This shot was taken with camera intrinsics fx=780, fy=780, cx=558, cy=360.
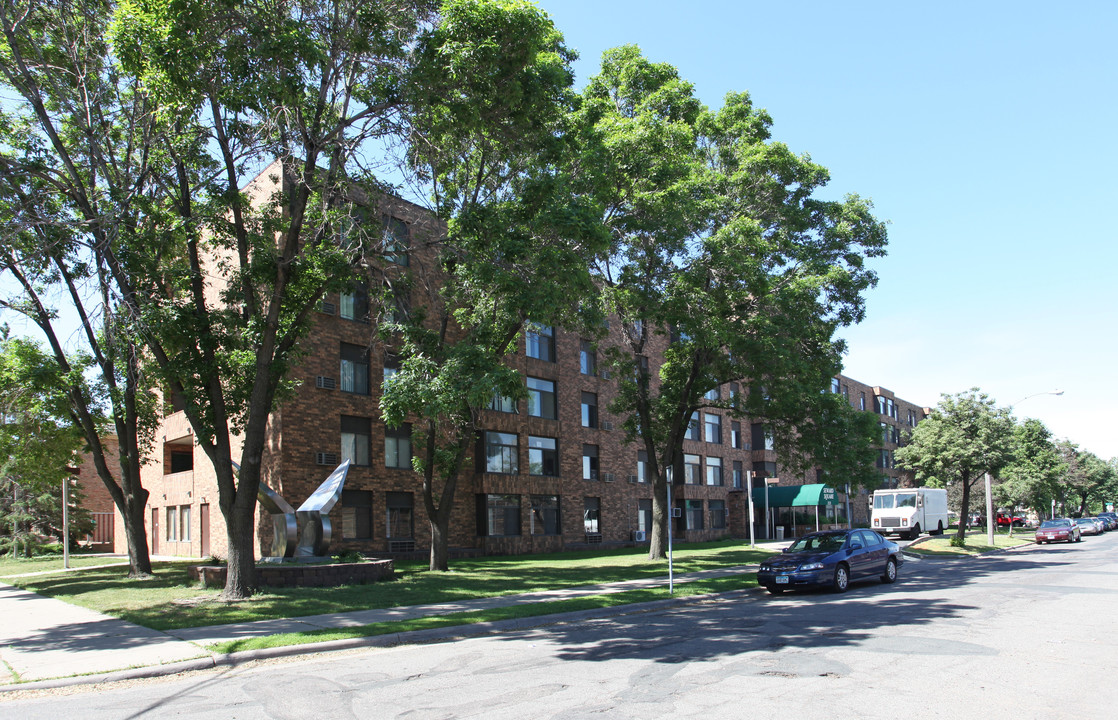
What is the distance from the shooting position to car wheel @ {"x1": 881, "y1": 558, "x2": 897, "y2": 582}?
19.1m

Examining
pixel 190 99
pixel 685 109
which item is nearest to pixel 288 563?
pixel 190 99

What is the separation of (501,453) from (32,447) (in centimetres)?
1706

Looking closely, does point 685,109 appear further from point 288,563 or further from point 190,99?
point 288,563

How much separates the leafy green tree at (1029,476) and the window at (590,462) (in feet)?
82.9

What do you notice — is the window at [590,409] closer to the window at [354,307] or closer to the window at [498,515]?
the window at [498,515]

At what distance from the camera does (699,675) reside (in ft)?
28.0

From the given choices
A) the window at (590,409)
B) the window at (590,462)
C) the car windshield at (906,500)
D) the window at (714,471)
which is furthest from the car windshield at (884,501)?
the window at (590,409)

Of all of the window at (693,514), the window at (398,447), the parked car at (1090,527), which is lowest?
the parked car at (1090,527)

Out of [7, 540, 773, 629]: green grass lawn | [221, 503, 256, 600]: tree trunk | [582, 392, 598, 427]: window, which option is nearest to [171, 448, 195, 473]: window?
[7, 540, 773, 629]: green grass lawn

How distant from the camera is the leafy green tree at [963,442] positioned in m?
33.4

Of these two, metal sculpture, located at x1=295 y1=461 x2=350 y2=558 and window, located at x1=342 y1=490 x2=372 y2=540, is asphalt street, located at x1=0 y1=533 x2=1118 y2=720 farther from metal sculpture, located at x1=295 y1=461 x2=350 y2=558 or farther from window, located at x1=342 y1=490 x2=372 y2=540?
window, located at x1=342 y1=490 x2=372 y2=540

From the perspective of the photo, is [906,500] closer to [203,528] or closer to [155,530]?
[203,528]

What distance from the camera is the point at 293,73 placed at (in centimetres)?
1416

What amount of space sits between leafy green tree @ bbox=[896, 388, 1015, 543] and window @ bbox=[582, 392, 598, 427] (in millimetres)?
14858
